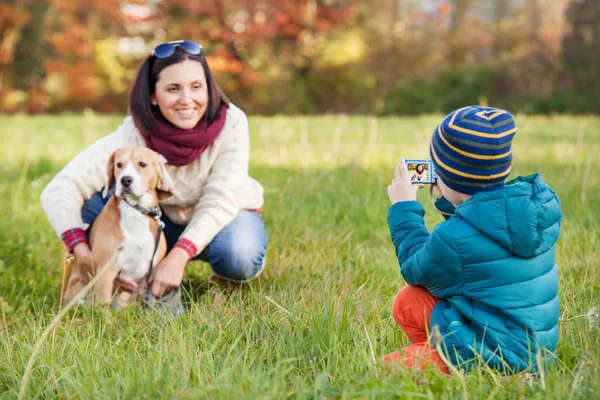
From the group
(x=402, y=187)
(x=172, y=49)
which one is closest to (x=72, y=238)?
(x=172, y=49)

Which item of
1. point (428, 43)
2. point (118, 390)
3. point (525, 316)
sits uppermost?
point (428, 43)

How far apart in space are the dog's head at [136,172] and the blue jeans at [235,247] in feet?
1.19

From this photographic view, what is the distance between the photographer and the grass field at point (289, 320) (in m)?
1.87

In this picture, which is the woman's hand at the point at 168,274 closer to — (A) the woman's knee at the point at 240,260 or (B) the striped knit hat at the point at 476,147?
(A) the woman's knee at the point at 240,260

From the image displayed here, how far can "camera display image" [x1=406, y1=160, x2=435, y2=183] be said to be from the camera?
2.26 metres

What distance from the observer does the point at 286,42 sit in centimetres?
2166

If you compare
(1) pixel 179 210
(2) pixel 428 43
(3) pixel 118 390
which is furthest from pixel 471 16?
(3) pixel 118 390

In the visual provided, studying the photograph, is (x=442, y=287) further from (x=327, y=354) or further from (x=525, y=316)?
(x=327, y=354)

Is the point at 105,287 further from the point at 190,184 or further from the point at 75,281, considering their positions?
the point at 190,184

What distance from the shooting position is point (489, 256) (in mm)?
1947

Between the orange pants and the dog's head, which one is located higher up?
the dog's head

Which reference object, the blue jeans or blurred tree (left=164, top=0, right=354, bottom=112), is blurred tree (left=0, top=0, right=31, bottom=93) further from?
the blue jeans

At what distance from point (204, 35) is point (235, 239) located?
1808 cm

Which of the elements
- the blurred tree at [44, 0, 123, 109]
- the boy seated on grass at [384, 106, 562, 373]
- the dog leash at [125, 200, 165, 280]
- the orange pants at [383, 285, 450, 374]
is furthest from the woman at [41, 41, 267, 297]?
the blurred tree at [44, 0, 123, 109]
